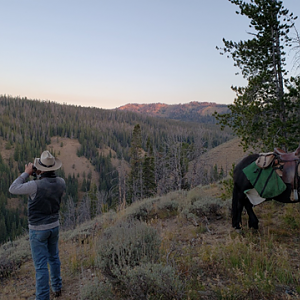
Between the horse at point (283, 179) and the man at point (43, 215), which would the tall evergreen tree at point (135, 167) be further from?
the man at point (43, 215)

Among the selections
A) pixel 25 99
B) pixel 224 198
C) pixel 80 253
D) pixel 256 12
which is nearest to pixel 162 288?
pixel 80 253

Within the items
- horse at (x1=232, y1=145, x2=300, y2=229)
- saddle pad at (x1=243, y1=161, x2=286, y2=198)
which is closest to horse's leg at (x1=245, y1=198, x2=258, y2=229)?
horse at (x1=232, y1=145, x2=300, y2=229)

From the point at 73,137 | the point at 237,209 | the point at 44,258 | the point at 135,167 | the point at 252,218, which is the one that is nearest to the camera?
the point at 44,258

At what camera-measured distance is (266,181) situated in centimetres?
483

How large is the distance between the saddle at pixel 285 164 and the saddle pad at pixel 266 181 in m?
0.12

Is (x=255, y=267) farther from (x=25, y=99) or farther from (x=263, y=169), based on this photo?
(x=25, y=99)

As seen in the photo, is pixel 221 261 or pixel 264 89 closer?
pixel 221 261

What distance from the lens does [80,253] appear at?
17.8 feet

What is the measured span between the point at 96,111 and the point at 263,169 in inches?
6858

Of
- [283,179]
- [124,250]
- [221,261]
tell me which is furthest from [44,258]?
[283,179]

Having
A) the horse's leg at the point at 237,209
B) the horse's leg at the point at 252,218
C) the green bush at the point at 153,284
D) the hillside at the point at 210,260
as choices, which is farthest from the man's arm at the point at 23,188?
the horse's leg at the point at 252,218

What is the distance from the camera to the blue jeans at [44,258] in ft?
11.1

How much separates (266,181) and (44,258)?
14.1 feet

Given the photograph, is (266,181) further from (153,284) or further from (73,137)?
(73,137)
